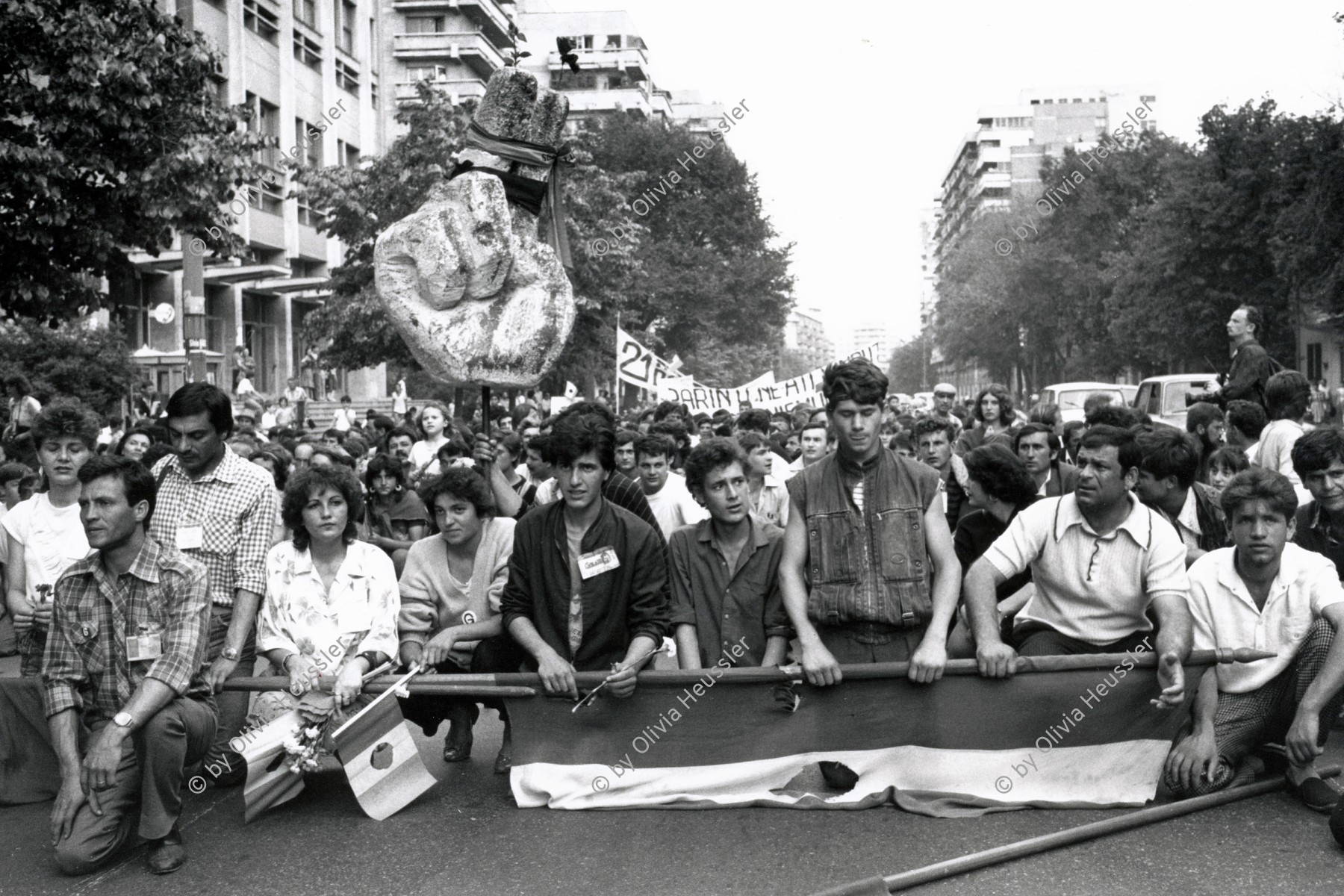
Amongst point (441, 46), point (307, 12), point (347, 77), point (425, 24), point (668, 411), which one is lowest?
point (668, 411)

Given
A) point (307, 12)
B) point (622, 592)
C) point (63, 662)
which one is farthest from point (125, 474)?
point (307, 12)

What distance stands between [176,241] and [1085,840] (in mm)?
33617

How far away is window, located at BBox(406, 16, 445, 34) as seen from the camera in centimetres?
6309

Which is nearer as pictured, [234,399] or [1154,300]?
[234,399]

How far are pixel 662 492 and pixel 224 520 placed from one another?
2.88m

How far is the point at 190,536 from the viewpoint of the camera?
6.38 meters

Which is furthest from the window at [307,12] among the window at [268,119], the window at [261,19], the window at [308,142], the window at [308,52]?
the window at [268,119]

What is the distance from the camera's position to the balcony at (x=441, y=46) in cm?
6016

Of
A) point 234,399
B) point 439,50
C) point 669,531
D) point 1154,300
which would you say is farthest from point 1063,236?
point 669,531

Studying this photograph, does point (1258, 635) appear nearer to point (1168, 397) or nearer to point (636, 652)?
point (636, 652)

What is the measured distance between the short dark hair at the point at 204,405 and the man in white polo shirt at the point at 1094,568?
3368mm

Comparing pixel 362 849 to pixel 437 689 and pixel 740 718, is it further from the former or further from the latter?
pixel 740 718

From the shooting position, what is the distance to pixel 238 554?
255 inches

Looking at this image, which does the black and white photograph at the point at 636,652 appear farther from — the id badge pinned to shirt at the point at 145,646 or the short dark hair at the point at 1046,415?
the short dark hair at the point at 1046,415
